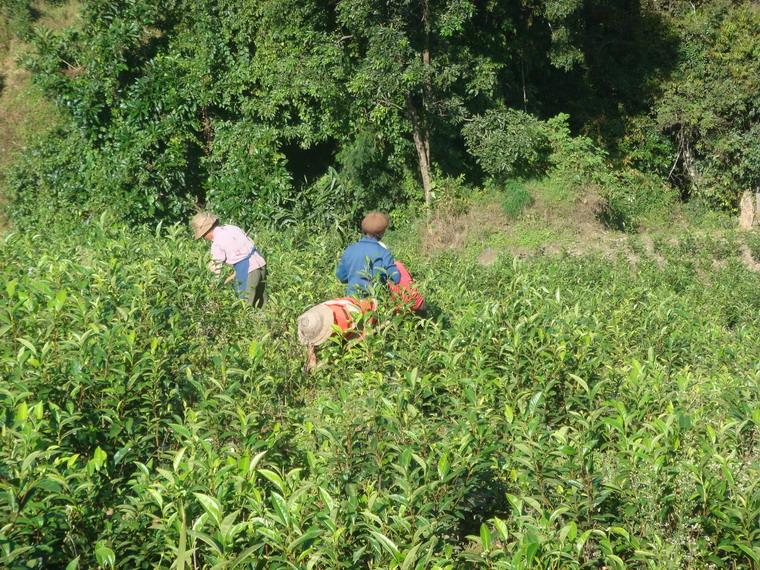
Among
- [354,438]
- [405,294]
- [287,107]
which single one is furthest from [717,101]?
[354,438]

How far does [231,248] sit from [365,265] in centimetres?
190

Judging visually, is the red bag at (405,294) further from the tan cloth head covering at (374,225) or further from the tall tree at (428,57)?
the tall tree at (428,57)

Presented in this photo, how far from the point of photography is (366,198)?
1473 centimetres

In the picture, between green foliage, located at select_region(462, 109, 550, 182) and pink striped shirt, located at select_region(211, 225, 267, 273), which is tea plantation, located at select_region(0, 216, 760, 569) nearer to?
pink striped shirt, located at select_region(211, 225, 267, 273)

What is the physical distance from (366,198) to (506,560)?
12.5m

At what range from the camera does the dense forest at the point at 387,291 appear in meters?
2.74

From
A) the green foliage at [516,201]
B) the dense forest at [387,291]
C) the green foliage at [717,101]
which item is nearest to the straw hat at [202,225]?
the dense forest at [387,291]

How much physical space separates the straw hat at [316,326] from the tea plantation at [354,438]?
6.3 inches

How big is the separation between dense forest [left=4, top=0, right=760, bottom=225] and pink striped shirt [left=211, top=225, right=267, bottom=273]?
260 inches

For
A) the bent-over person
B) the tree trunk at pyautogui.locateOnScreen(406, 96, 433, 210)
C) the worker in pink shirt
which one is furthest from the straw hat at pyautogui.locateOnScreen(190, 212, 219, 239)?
the tree trunk at pyautogui.locateOnScreen(406, 96, 433, 210)

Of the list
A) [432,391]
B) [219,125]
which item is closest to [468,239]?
[219,125]

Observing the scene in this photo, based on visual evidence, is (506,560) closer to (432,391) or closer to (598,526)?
(598,526)

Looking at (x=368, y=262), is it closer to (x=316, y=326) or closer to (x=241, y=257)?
(x=316, y=326)

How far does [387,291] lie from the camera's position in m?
5.32
